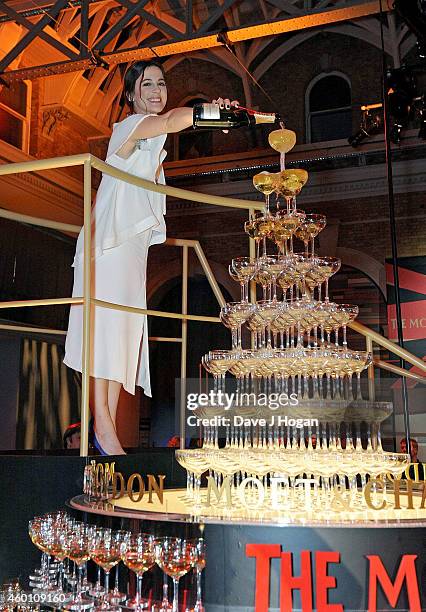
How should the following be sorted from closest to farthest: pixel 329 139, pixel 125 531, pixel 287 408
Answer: pixel 125 531, pixel 287 408, pixel 329 139

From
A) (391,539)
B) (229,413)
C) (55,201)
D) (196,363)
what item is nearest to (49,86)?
(55,201)

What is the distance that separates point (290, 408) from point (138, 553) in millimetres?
870

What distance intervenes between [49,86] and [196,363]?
15.9ft

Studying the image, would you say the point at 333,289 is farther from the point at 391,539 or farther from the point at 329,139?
the point at 391,539

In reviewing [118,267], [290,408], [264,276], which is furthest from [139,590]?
[118,267]

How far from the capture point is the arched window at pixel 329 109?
34.9 feet

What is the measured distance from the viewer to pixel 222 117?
315 cm

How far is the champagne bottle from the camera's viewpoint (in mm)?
3109

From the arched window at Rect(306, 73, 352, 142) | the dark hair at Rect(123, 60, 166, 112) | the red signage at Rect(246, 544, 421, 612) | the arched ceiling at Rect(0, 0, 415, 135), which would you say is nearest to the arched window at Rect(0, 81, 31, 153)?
the arched ceiling at Rect(0, 0, 415, 135)

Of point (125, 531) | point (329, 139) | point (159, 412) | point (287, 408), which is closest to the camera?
point (125, 531)

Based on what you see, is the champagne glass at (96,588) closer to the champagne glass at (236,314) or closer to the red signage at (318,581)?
the red signage at (318,581)

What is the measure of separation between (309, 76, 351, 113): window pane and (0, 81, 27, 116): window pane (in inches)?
168

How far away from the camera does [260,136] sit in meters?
10.7

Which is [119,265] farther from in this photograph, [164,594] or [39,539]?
[164,594]
